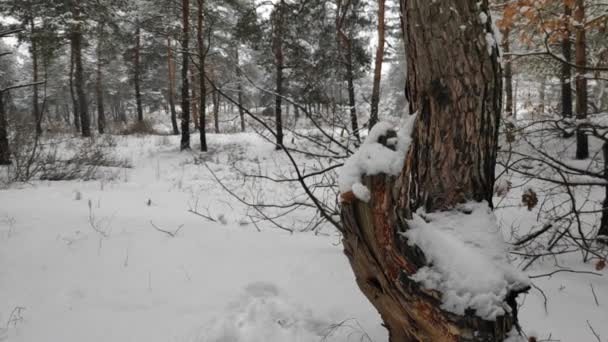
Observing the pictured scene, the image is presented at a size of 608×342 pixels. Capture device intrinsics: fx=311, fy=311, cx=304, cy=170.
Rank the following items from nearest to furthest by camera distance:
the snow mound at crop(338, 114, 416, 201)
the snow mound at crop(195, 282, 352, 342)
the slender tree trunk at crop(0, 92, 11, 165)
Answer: the snow mound at crop(338, 114, 416, 201) < the snow mound at crop(195, 282, 352, 342) < the slender tree trunk at crop(0, 92, 11, 165)

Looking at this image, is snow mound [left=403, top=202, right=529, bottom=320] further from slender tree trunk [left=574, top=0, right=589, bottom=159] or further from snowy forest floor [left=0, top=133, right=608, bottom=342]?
slender tree trunk [left=574, top=0, right=589, bottom=159]

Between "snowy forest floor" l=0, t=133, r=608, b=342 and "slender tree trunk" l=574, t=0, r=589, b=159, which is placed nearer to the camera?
"snowy forest floor" l=0, t=133, r=608, b=342

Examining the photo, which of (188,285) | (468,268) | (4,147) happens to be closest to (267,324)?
(188,285)

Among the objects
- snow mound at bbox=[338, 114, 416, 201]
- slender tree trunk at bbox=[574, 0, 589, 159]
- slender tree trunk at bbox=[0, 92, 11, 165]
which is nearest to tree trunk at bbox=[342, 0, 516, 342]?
snow mound at bbox=[338, 114, 416, 201]

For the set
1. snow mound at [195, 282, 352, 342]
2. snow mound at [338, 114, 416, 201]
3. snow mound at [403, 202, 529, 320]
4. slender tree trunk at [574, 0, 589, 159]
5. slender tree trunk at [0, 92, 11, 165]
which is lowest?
snow mound at [195, 282, 352, 342]

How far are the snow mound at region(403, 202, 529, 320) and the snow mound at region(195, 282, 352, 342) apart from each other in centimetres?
105

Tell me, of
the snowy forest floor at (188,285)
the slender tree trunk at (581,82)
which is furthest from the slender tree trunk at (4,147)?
the slender tree trunk at (581,82)

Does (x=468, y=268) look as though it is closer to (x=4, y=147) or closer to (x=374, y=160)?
(x=374, y=160)

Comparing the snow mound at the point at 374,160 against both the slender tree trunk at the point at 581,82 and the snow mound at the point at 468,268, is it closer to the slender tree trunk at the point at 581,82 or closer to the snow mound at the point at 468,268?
the snow mound at the point at 468,268

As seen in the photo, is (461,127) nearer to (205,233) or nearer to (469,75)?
(469,75)

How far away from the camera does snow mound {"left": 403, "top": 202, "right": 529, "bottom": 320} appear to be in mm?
1102

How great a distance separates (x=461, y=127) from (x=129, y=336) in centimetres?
228

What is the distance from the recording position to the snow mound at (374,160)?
41.9 inches

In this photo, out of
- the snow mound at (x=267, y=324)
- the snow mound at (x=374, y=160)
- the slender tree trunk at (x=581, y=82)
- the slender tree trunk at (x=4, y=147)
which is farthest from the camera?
the slender tree trunk at (x=4, y=147)
